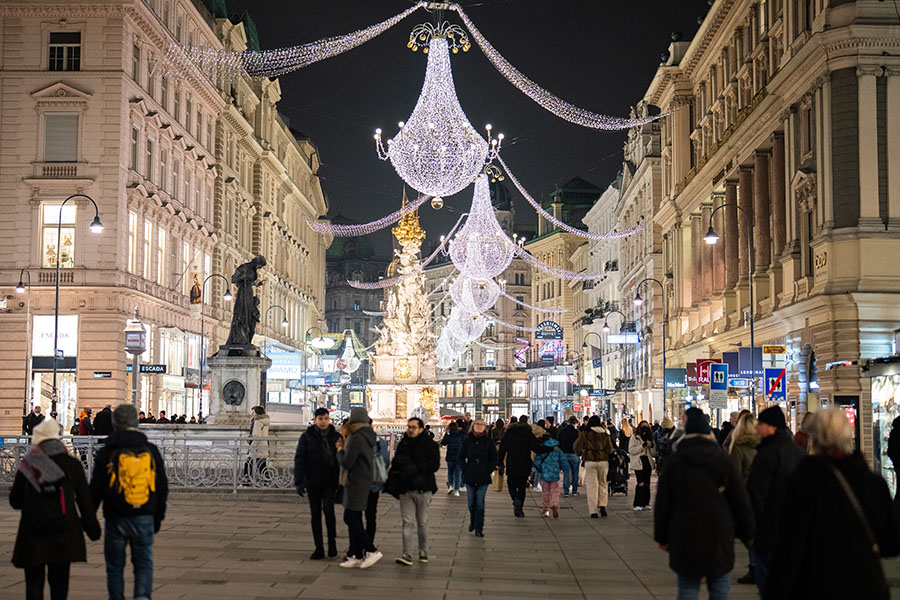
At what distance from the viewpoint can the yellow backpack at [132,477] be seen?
1023 cm

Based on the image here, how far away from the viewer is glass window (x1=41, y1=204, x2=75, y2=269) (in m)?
45.8

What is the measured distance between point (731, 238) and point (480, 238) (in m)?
26.4

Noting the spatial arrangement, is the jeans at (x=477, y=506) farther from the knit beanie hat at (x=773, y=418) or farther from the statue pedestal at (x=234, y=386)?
the statue pedestal at (x=234, y=386)

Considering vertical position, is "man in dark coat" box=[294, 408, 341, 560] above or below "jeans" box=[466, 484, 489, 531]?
above

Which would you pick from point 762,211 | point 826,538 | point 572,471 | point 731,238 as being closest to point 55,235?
point 572,471

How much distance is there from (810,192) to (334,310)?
152 metres

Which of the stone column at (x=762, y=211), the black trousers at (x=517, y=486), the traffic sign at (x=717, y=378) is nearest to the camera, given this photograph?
the black trousers at (x=517, y=486)

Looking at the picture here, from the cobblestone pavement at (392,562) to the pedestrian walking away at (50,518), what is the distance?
2.38m

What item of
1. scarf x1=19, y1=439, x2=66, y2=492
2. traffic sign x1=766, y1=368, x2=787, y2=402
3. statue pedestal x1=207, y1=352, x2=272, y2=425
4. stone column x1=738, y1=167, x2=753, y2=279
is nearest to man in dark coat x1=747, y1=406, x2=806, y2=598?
scarf x1=19, y1=439, x2=66, y2=492

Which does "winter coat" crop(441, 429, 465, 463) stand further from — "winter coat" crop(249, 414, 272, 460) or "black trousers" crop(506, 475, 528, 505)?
"black trousers" crop(506, 475, 528, 505)

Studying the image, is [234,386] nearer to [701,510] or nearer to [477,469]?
[477,469]

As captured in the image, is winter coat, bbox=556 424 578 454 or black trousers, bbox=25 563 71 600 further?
winter coat, bbox=556 424 578 454

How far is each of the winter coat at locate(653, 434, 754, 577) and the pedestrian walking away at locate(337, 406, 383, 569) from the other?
5.85 metres

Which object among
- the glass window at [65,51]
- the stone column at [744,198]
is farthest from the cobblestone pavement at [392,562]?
the glass window at [65,51]
